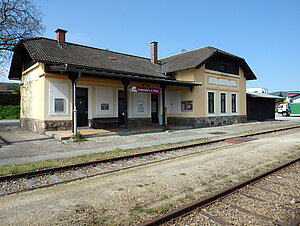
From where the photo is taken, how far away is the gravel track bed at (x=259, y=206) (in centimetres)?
321

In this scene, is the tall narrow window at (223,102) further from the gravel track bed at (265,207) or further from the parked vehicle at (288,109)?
the parked vehicle at (288,109)

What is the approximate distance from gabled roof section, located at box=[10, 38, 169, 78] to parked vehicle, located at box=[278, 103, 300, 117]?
30.4m

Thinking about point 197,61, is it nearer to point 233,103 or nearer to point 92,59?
point 233,103

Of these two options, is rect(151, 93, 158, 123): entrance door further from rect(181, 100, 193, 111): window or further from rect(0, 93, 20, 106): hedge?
rect(0, 93, 20, 106): hedge

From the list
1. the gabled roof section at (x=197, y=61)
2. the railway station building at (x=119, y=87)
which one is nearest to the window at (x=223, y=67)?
the railway station building at (x=119, y=87)

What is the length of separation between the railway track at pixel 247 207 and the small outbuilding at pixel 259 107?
21.6 m

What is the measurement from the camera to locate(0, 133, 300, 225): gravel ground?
333 centimetres

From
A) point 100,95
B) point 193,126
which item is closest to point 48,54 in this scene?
point 100,95

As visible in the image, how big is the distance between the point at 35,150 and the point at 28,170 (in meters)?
3.11

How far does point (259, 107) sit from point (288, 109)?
1765 centimetres

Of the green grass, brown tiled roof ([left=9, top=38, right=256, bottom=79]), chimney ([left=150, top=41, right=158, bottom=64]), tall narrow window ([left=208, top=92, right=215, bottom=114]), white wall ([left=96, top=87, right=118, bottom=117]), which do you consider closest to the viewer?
the green grass

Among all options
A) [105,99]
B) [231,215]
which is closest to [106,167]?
[231,215]

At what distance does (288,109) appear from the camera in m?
39.6

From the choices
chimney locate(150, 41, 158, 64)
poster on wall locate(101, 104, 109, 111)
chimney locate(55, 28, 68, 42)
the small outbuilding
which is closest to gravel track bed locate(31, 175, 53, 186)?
poster on wall locate(101, 104, 109, 111)
